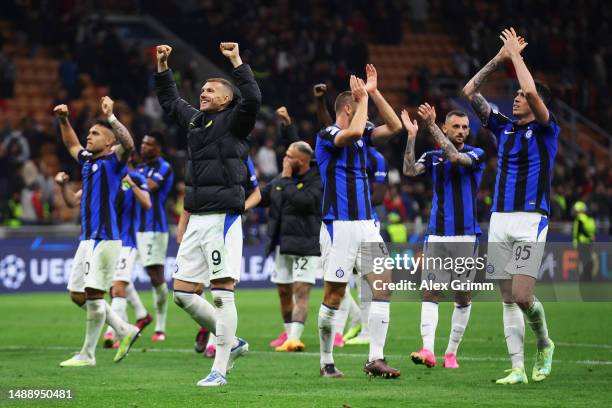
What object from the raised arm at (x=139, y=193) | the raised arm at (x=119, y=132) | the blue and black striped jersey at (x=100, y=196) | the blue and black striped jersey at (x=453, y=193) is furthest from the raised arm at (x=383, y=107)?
the raised arm at (x=139, y=193)

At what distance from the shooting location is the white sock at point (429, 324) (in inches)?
460

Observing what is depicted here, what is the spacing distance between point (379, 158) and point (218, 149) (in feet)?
12.2

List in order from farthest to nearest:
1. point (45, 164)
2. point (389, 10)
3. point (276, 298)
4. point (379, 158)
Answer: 1. point (389, 10)
2. point (45, 164)
3. point (276, 298)
4. point (379, 158)

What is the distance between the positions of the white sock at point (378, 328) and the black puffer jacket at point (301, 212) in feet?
12.7

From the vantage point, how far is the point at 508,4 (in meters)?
38.5

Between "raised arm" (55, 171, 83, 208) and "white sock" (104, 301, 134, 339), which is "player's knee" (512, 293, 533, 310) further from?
"raised arm" (55, 171, 83, 208)

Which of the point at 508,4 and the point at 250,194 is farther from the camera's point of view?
the point at 508,4

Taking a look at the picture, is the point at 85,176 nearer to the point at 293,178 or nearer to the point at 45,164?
the point at 293,178

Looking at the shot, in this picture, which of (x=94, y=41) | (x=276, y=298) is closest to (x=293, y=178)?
(x=276, y=298)

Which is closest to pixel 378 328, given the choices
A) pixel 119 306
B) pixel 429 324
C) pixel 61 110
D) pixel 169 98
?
pixel 429 324

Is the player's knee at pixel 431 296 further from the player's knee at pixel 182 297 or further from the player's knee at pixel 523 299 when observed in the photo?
the player's knee at pixel 182 297

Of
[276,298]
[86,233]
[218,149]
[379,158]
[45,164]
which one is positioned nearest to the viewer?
[218,149]

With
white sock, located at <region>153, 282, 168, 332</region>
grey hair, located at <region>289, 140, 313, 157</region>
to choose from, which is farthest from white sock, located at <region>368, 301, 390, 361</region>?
white sock, located at <region>153, 282, 168, 332</region>

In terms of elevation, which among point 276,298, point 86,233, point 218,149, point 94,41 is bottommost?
point 276,298
